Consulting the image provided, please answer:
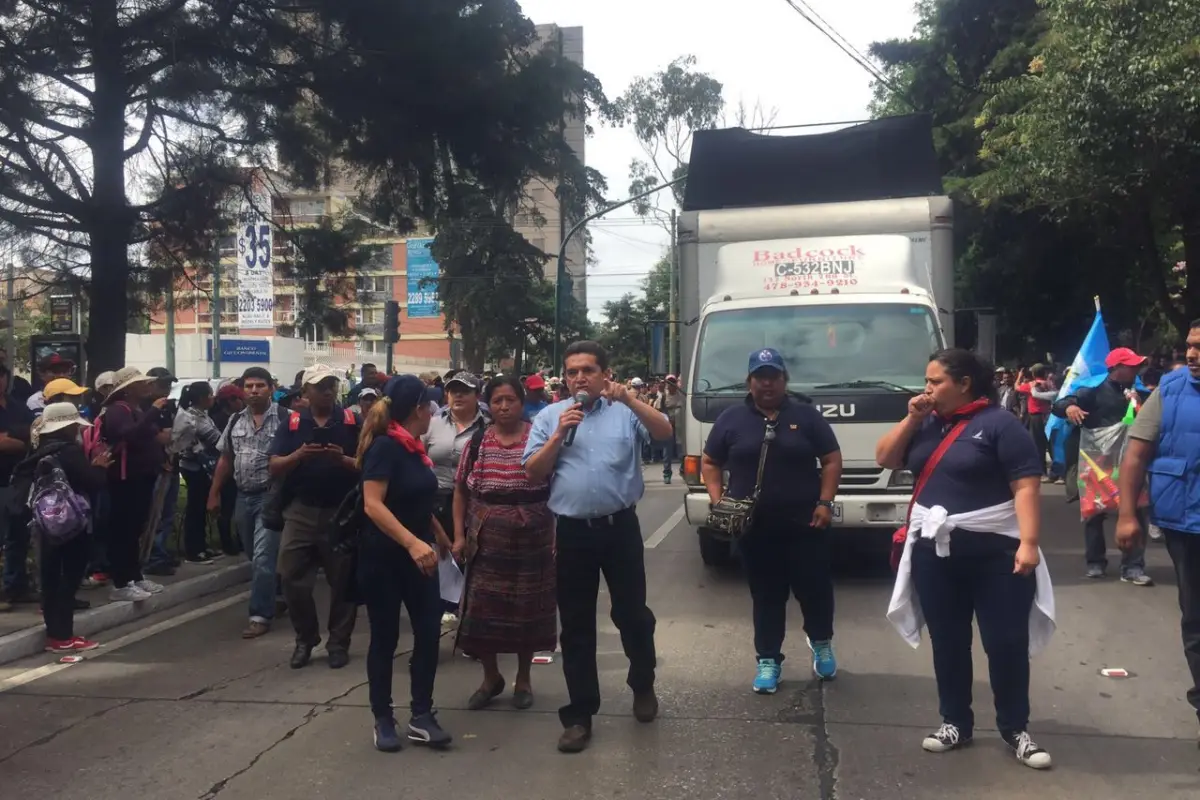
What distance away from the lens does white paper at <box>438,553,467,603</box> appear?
5.66 m

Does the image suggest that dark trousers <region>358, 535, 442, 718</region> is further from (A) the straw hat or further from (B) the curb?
(A) the straw hat

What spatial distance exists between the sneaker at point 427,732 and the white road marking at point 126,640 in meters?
2.67

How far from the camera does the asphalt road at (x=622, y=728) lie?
4559 millimetres

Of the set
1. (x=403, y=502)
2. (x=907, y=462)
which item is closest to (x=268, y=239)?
(x=403, y=502)

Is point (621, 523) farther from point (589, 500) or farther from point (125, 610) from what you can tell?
point (125, 610)

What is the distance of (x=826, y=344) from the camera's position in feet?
29.7

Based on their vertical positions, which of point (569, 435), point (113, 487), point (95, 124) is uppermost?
point (95, 124)

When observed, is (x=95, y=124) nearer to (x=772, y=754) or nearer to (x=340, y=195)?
(x=340, y=195)

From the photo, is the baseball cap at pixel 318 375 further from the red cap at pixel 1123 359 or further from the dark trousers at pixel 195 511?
the red cap at pixel 1123 359

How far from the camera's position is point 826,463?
5852mm

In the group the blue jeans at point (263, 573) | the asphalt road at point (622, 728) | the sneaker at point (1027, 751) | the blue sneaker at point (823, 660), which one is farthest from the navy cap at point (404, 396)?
the sneaker at point (1027, 751)

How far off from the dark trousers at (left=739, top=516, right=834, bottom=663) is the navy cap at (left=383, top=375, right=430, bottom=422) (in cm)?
188

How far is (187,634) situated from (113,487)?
4.27 feet

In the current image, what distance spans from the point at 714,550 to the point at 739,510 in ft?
13.4
